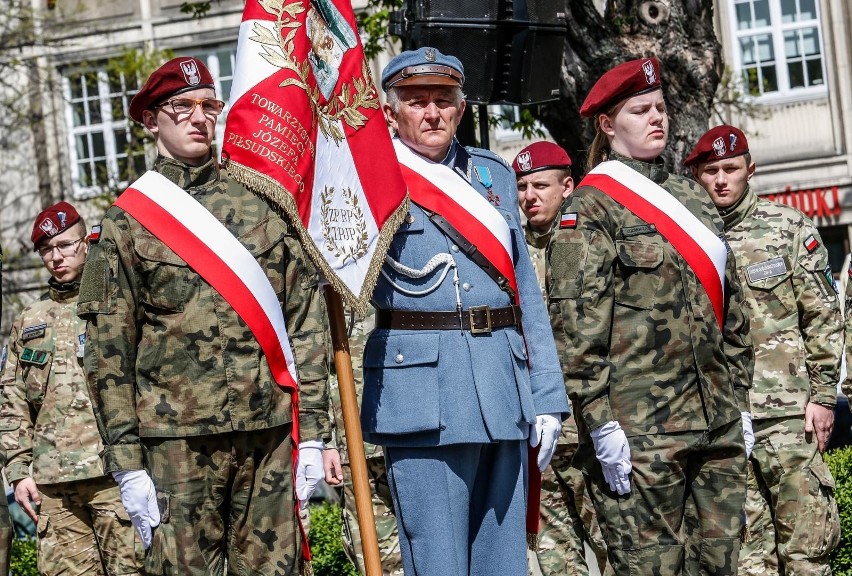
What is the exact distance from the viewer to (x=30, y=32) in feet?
68.0

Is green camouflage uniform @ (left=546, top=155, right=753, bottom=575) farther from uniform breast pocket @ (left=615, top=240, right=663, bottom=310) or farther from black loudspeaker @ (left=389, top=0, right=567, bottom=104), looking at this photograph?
black loudspeaker @ (left=389, top=0, right=567, bottom=104)

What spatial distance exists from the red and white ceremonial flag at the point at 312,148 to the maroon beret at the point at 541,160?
112 inches

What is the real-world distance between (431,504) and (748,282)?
3.23 metres

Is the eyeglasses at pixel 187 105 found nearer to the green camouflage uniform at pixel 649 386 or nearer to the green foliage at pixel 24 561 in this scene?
the green camouflage uniform at pixel 649 386

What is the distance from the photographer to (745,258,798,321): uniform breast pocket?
7.82 m

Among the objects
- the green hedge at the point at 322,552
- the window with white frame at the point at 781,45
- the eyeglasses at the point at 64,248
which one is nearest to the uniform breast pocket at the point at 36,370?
the eyeglasses at the point at 64,248

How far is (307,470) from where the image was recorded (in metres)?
5.50

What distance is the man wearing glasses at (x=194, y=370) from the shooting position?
535cm

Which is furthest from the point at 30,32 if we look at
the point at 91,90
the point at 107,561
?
the point at 107,561

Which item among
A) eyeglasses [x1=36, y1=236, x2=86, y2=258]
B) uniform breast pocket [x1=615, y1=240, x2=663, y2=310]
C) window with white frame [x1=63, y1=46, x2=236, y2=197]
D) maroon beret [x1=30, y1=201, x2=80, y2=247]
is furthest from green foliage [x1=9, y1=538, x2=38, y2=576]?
window with white frame [x1=63, y1=46, x2=236, y2=197]

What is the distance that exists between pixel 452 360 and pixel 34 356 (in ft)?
12.2

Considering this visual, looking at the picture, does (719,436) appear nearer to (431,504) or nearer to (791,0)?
(431,504)

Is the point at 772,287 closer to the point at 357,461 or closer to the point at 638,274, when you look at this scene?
the point at 638,274

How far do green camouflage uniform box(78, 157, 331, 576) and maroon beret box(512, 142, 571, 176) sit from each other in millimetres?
3151
